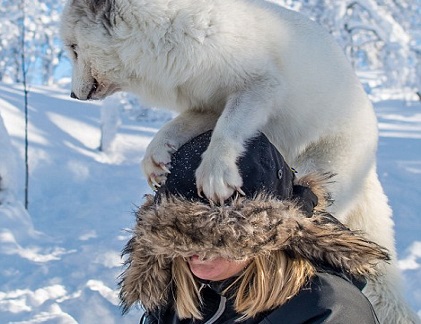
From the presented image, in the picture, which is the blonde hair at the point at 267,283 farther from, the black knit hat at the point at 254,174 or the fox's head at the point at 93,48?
the fox's head at the point at 93,48

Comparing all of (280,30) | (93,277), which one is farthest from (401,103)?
(280,30)

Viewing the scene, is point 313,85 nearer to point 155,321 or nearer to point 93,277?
point 155,321

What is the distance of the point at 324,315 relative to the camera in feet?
4.46

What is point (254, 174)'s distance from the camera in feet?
4.58

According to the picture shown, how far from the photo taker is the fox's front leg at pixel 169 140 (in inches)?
66.3

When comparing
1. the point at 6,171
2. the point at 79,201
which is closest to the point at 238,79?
the point at 6,171

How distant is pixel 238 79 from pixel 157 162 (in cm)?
33

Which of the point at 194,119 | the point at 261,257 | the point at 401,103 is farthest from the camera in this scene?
the point at 401,103

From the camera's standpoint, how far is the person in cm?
139

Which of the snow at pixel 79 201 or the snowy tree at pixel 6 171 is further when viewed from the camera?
the snowy tree at pixel 6 171

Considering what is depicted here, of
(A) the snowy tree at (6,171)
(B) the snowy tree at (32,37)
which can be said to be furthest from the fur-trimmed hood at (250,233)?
(B) the snowy tree at (32,37)

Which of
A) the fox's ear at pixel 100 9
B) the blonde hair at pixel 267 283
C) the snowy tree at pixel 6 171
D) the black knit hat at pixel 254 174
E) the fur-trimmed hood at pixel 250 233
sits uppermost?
the fox's ear at pixel 100 9

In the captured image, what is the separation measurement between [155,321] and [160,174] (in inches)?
17.7

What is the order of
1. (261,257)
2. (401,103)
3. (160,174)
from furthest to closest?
(401,103), (160,174), (261,257)
